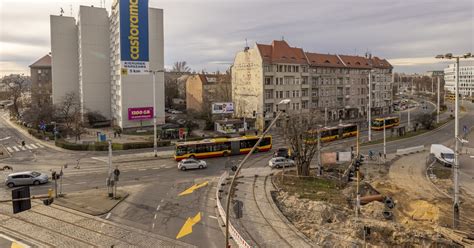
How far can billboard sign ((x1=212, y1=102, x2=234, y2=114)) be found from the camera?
71812 mm

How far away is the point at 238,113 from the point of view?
75750mm

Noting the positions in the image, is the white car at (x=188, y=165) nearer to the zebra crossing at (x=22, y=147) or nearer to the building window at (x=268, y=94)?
the zebra crossing at (x=22, y=147)

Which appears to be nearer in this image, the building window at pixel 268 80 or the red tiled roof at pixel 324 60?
the building window at pixel 268 80

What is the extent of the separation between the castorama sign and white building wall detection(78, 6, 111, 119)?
15065 mm

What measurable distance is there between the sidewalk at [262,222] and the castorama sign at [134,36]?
1753 inches

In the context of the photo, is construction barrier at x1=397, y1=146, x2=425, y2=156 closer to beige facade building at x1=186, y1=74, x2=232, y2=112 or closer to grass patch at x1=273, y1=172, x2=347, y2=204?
grass patch at x1=273, y1=172, x2=347, y2=204

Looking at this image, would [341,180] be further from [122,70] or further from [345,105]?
[345,105]

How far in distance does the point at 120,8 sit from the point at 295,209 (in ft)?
179

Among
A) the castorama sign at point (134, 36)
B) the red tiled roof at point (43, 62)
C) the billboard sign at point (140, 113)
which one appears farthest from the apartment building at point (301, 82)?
the red tiled roof at point (43, 62)

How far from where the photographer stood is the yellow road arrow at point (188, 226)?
20719mm

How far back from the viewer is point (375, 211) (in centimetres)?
2591

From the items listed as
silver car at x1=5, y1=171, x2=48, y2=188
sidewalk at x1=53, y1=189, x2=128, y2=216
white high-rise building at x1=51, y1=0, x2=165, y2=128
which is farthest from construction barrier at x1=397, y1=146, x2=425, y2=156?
white high-rise building at x1=51, y1=0, x2=165, y2=128

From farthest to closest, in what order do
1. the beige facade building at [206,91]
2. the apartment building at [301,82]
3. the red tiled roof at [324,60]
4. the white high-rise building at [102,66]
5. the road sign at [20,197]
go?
the beige facade building at [206,91] → the red tiled roof at [324,60] → the white high-rise building at [102,66] → the apartment building at [301,82] → the road sign at [20,197]

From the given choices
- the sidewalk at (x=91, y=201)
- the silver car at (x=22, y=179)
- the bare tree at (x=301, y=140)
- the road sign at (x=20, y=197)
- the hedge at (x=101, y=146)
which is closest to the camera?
the road sign at (x=20, y=197)
